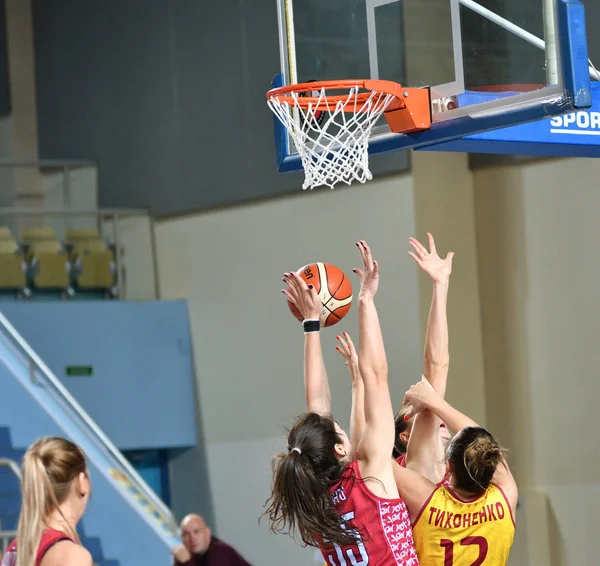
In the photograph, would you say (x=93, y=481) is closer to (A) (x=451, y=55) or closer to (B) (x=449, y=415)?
(A) (x=451, y=55)

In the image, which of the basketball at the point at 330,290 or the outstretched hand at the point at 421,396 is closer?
the outstretched hand at the point at 421,396

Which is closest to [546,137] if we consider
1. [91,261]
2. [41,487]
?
[41,487]

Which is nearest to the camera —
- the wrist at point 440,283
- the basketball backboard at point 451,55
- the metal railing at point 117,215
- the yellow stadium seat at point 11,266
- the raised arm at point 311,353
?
the raised arm at point 311,353

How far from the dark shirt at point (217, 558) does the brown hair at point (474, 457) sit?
402 centimetres

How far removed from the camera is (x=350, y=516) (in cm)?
314

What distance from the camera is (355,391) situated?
149 inches

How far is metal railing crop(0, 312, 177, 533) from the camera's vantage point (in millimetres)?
8445

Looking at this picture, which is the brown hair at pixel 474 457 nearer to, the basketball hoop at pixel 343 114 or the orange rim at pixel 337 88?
the basketball hoop at pixel 343 114

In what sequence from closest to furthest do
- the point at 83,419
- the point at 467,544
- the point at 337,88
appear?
the point at 467,544, the point at 337,88, the point at 83,419

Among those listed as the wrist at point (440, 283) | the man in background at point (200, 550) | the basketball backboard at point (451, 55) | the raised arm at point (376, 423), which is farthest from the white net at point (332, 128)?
the man in background at point (200, 550)

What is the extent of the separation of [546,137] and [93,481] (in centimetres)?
483

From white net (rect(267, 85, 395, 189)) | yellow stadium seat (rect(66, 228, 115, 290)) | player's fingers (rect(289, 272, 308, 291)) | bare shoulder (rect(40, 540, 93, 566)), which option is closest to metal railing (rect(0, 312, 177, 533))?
yellow stadium seat (rect(66, 228, 115, 290))

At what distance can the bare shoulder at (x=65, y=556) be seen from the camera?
2930 millimetres

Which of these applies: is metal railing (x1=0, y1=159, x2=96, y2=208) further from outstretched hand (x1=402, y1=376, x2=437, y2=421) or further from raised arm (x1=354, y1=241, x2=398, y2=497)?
raised arm (x1=354, y1=241, x2=398, y2=497)
